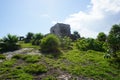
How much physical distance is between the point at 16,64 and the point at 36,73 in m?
4.30

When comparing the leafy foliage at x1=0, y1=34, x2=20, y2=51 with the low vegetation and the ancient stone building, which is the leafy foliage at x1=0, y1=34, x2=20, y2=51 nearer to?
the low vegetation

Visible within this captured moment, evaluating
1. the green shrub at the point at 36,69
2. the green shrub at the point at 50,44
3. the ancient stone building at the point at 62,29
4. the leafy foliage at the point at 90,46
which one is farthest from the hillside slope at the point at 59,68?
the ancient stone building at the point at 62,29

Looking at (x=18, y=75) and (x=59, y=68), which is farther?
(x=59, y=68)

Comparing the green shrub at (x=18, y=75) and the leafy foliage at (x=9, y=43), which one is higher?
the leafy foliage at (x=9, y=43)

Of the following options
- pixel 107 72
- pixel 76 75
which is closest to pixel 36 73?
pixel 76 75

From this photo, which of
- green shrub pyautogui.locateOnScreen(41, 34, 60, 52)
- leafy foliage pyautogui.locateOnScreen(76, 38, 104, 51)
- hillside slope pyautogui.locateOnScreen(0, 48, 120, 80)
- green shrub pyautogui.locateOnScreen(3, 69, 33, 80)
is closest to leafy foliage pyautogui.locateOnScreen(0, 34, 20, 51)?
green shrub pyautogui.locateOnScreen(41, 34, 60, 52)

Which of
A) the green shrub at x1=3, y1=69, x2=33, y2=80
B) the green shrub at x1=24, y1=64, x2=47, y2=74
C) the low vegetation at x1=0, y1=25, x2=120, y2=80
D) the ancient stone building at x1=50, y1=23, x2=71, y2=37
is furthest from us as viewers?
the ancient stone building at x1=50, y1=23, x2=71, y2=37

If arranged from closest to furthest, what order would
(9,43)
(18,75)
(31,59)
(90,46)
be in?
1. (18,75)
2. (31,59)
3. (90,46)
4. (9,43)

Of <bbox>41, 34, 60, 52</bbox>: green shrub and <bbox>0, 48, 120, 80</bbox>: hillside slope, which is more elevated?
<bbox>41, 34, 60, 52</bbox>: green shrub

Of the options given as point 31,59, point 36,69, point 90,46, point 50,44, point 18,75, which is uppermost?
point 50,44

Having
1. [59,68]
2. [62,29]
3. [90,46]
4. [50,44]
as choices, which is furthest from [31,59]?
[62,29]

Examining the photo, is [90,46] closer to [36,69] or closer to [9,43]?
[9,43]

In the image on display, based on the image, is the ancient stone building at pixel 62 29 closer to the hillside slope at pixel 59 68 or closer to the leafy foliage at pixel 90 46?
the leafy foliage at pixel 90 46

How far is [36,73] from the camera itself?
2183 cm
